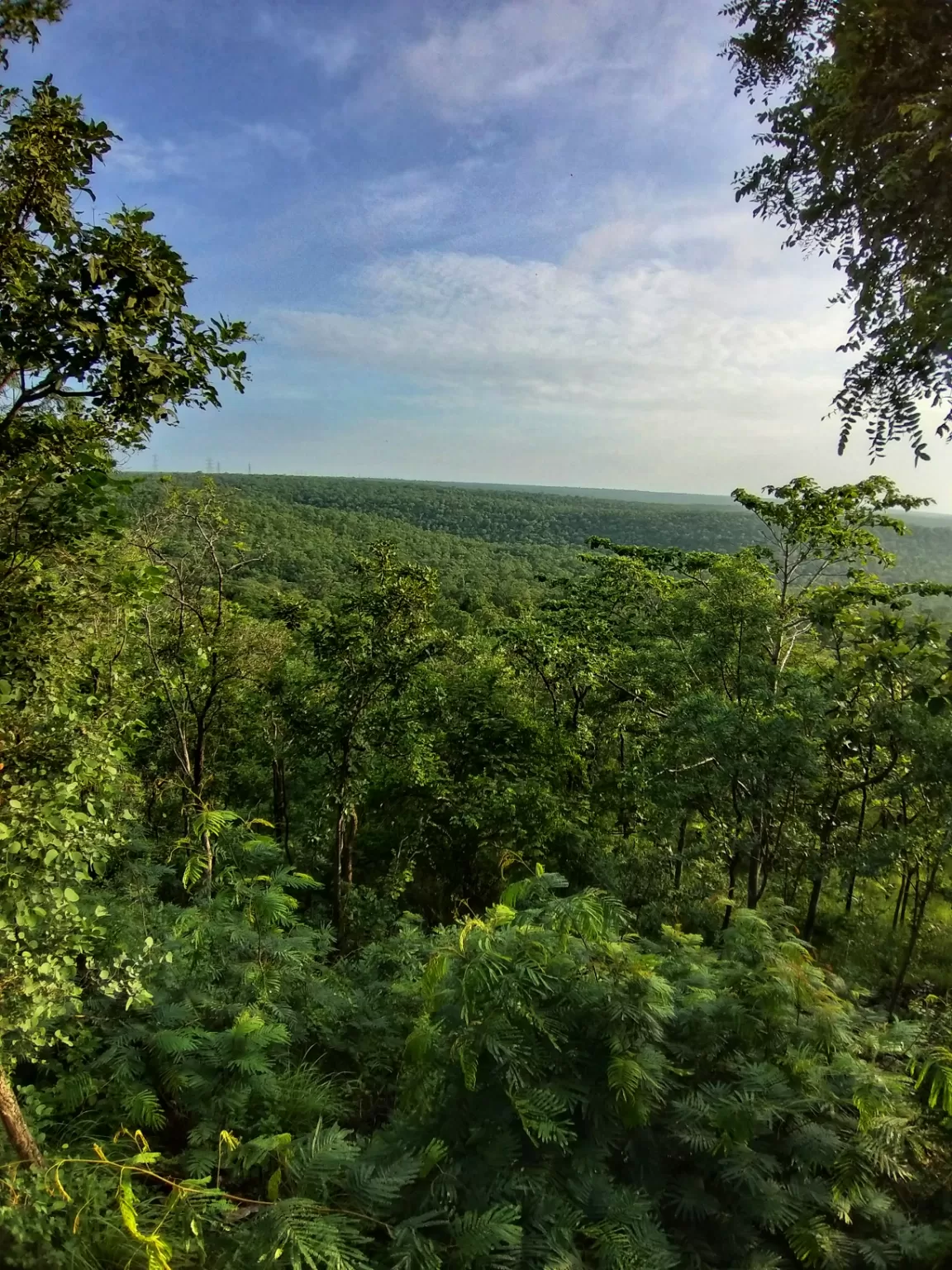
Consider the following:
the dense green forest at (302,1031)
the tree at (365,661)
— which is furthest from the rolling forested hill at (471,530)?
the dense green forest at (302,1031)

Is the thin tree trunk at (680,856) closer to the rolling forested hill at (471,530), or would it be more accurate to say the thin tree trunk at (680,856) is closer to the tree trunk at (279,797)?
the rolling forested hill at (471,530)

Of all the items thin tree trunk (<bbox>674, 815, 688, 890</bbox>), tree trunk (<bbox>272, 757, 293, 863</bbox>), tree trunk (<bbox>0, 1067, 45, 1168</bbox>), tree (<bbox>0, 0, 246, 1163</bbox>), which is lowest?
tree trunk (<bbox>272, 757, 293, 863</bbox>)

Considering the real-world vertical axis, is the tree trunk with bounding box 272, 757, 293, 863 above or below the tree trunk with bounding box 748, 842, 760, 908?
below

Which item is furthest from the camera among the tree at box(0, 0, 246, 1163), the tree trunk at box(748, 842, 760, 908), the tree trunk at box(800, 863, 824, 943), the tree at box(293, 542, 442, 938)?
the tree trunk at box(800, 863, 824, 943)

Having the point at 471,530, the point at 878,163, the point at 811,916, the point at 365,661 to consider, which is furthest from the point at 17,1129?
the point at 471,530

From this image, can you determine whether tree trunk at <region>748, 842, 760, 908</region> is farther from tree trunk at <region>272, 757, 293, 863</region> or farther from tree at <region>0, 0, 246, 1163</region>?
tree trunk at <region>272, 757, 293, 863</region>

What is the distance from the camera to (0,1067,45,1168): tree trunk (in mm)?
2900

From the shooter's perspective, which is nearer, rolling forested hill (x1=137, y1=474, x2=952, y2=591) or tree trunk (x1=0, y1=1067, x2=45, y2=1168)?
tree trunk (x1=0, y1=1067, x2=45, y2=1168)

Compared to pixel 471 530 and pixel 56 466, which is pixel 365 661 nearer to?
pixel 56 466

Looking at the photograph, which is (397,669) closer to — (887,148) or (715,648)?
(715,648)

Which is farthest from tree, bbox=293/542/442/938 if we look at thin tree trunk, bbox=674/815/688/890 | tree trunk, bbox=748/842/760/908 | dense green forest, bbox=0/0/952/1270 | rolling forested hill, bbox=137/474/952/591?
tree trunk, bbox=748/842/760/908

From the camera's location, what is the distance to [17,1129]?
2.96m

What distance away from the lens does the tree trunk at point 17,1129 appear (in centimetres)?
290

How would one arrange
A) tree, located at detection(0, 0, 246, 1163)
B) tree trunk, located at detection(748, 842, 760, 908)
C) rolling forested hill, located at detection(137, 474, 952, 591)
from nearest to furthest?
1. tree, located at detection(0, 0, 246, 1163)
2. tree trunk, located at detection(748, 842, 760, 908)
3. rolling forested hill, located at detection(137, 474, 952, 591)
